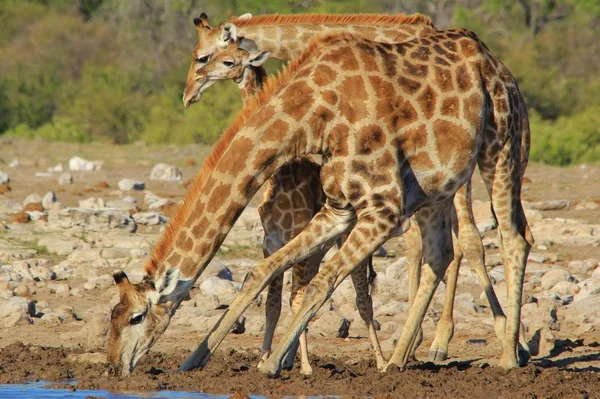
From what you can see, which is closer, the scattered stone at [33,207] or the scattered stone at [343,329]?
the scattered stone at [343,329]

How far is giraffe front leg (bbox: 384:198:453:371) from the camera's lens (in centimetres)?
862

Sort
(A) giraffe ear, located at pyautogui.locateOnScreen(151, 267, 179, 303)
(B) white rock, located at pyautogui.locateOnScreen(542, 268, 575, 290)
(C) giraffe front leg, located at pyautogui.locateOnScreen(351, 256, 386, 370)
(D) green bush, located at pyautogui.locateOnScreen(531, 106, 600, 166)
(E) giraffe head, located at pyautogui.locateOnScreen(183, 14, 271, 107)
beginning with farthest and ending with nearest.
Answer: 1. (D) green bush, located at pyautogui.locateOnScreen(531, 106, 600, 166)
2. (B) white rock, located at pyautogui.locateOnScreen(542, 268, 575, 290)
3. (E) giraffe head, located at pyautogui.locateOnScreen(183, 14, 271, 107)
4. (C) giraffe front leg, located at pyautogui.locateOnScreen(351, 256, 386, 370)
5. (A) giraffe ear, located at pyautogui.locateOnScreen(151, 267, 179, 303)

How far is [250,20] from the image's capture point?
11.1m

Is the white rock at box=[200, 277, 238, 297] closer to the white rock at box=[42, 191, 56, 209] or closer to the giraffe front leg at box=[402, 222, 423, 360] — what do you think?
the giraffe front leg at box=[402, 222, 423, 360]

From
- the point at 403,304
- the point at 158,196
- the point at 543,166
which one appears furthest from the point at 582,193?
the point at 403,304

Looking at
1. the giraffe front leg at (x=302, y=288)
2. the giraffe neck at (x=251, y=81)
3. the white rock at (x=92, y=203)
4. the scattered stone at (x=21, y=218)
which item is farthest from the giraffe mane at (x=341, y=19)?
the white rock at (x=92, y=203)

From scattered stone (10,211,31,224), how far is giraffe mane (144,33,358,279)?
7.20 meters

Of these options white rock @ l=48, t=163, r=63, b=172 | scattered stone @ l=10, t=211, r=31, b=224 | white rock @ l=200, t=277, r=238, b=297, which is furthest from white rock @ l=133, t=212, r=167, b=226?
white rock @ l=48, t=163, r=63, b=172

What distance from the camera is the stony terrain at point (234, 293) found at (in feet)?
27.7

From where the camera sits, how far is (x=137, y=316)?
728cm

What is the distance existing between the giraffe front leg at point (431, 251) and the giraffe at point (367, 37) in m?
0.37

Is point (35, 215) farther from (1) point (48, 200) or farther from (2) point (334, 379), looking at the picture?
(2) point (334, 379)

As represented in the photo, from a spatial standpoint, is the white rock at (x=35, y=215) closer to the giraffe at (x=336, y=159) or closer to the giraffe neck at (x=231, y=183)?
the giraffe at (x=336, y=159)

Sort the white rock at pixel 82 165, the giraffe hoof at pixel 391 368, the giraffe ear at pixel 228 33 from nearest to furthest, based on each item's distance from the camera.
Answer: the giraffe hoof at pixel 391 368 < the giraffe ear at pixel 228 33 < the white rock at pixel 82 165
